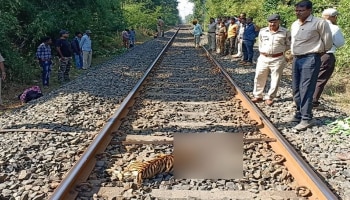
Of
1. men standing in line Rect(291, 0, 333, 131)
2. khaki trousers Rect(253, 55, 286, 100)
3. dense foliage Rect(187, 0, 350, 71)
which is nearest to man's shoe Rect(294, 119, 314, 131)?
men standing in line Rect(291, 0, 333, 131)

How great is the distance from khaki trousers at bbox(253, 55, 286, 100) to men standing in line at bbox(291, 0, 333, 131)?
141cm

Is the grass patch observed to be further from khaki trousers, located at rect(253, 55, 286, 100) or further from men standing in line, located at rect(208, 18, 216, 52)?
Result: men standing in line, located at rect(208, 18, 216, 52)

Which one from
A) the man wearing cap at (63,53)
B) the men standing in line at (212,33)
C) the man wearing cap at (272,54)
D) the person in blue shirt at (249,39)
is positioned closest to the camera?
the man wearing cap at (272,54)

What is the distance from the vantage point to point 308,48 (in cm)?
600

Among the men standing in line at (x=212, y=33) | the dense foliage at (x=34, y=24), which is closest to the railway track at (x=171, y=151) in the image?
the dense foliage at (x=34, y=24)

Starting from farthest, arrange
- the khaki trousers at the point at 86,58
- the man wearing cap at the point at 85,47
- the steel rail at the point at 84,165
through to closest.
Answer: the khaki trousers at the point at 86,58
the man wearing cap at the point at 85,47
the steel rail at the point at 84,165

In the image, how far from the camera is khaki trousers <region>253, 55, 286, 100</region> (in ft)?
24.9

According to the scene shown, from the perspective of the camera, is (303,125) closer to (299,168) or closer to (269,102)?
(269,102)

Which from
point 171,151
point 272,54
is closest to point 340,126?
point 272,54

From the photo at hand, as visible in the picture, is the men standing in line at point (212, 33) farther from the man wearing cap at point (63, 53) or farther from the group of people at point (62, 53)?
the man wearing cap at point (63, 53)

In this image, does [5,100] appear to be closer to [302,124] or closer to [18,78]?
[18,78]

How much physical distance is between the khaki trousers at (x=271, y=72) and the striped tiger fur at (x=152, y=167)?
3.86 m

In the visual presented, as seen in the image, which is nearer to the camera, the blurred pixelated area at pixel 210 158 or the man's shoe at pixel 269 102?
the blurred pixelated area at pixel 210 158

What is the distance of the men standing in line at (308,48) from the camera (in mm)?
5871
